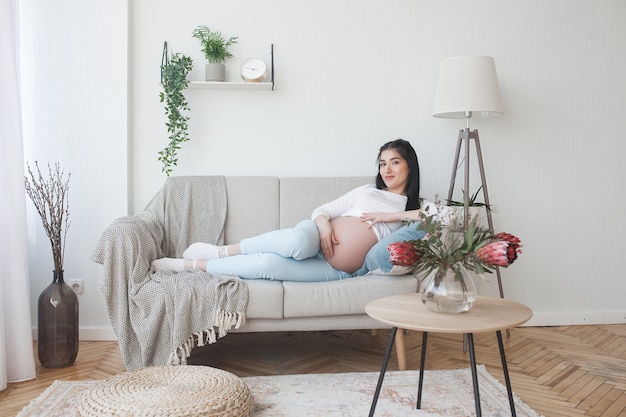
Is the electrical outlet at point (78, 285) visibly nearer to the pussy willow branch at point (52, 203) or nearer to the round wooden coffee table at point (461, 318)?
the pussy willow branch at point (52, 203)

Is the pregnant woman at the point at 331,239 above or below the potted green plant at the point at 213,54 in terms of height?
below

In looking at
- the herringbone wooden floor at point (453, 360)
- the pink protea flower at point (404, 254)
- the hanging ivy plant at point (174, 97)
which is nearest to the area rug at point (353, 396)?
the herringbone wooden floor at point (453, 360)

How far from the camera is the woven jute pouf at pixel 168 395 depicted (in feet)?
5.38

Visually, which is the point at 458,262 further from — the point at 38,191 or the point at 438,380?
the point at 38,191

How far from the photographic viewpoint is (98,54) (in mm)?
3086

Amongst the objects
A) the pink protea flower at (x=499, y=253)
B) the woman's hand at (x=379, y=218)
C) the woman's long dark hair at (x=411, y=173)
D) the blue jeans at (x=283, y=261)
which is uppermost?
the woman's long dark hair at (x=411, y=173)

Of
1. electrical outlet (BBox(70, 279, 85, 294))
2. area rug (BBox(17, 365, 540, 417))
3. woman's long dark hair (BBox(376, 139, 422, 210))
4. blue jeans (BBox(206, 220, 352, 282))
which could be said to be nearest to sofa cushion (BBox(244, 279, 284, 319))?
blue jeans (BBox(206, 220, 352, 282))

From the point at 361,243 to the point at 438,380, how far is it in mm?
715

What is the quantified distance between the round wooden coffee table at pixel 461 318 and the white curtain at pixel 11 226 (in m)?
1.62

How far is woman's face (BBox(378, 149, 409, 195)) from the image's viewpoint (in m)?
2.92

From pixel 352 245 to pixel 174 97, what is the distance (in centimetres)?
131

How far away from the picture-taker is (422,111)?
3.39 metres

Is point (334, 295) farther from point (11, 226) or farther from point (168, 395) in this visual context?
point (11, 226)

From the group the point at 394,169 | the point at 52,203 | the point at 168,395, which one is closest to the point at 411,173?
the point at 394,169
